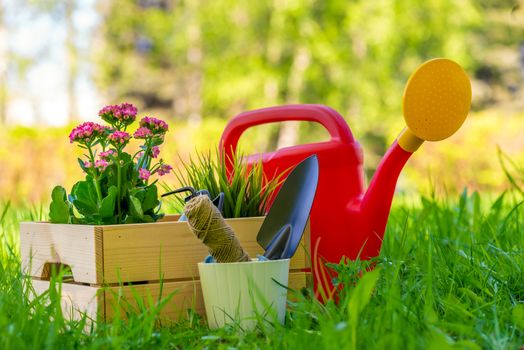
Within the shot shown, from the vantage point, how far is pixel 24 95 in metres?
14.5

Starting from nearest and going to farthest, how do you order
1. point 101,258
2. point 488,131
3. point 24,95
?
point 101,258 < point 488,131 < point 24,95

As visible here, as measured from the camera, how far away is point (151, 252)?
1.23 m

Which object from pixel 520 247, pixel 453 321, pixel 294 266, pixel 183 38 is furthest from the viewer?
pixel 183 38

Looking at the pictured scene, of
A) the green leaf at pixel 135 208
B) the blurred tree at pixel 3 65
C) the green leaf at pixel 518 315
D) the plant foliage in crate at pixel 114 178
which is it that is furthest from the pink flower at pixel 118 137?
the blurred tree at pixel 3 65

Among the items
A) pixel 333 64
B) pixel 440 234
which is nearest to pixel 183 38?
pixel 333 64

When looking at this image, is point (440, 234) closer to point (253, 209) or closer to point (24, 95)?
point (253, 209)

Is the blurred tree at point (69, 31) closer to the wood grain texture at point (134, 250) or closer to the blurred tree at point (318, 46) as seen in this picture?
the blurred tree at point (318, 46)

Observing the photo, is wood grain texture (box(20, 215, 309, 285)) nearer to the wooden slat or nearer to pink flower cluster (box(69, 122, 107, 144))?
the wooden slat

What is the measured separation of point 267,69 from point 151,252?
10.1 metres

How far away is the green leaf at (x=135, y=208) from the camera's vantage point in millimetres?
1260

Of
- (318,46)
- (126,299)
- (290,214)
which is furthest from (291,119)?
(318,46)

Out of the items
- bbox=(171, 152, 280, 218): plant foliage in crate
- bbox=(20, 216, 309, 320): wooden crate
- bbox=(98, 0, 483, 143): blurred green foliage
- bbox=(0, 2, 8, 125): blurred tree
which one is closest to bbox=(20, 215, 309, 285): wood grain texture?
bbox=(20, 216, 309, 320): wooden crate

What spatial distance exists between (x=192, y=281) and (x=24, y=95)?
46.3ft

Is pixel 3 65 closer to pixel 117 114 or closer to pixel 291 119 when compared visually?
pixel 291 119
